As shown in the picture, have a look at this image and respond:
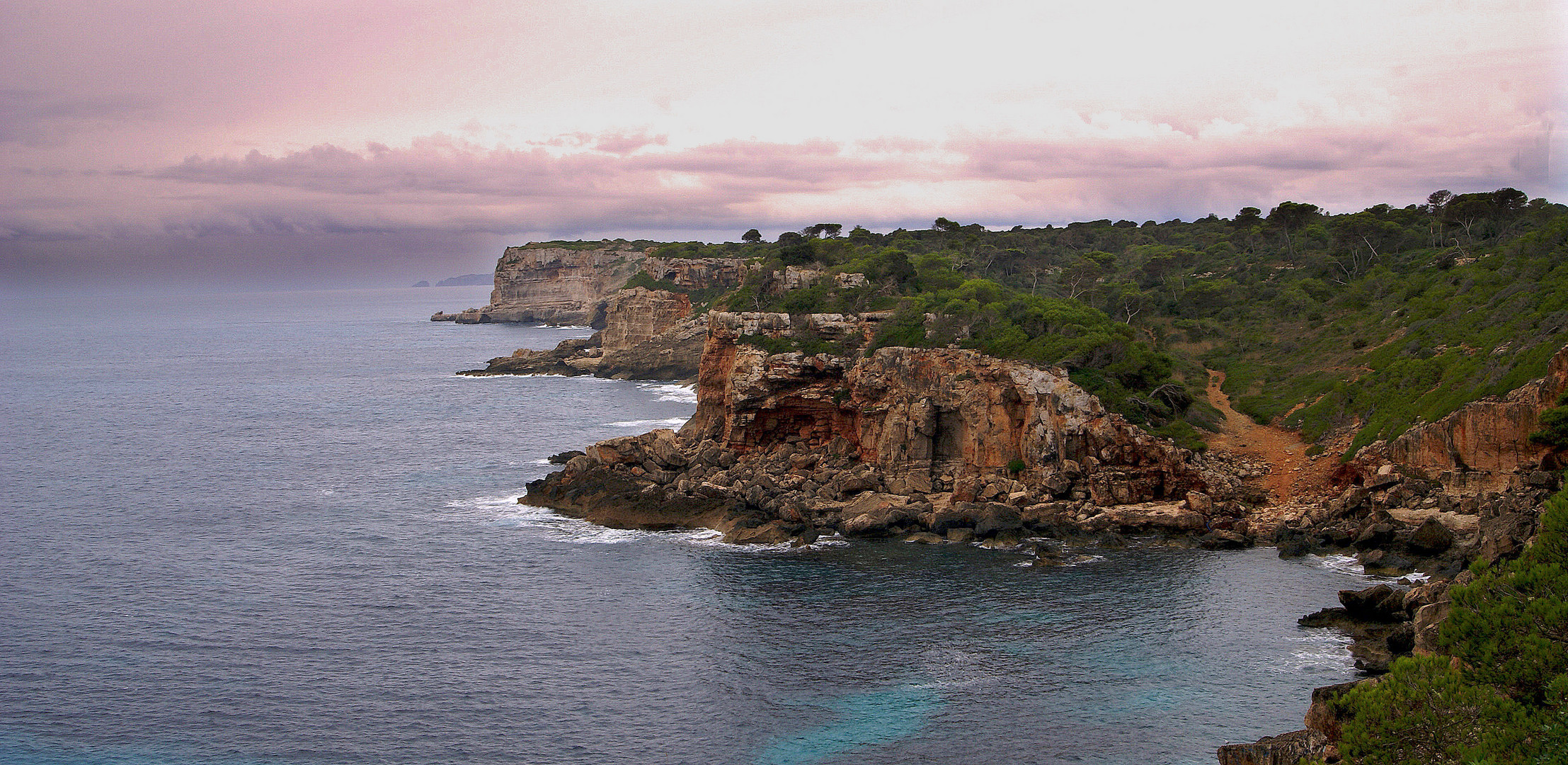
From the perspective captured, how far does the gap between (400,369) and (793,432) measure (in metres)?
82.8

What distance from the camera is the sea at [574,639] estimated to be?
Result: 30031 millimetres

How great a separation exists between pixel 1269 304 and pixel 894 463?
4340 centimetres

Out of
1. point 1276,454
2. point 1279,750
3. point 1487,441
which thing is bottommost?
point 1279,750

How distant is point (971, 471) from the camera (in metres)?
54.3

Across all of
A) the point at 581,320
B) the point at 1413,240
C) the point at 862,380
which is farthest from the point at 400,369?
the point at 1413,240

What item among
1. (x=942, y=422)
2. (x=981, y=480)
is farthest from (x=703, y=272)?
(x=981, y=480)

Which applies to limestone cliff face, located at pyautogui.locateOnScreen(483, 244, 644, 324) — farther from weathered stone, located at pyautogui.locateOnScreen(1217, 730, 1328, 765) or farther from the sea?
weathered stone, located at pyautogui.locateOnScreen(1217, 730, 1328, 765)

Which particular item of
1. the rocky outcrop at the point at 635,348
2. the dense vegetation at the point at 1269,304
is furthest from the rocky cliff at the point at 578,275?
the dense vegetation at the point at 1269,304

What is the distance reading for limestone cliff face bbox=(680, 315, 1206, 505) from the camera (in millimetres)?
50844

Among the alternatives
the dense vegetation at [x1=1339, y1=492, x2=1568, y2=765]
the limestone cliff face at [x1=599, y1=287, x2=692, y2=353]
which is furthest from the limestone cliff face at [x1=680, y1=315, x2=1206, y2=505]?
the limestone cliff face at [x1=599, y1=287, x2=692, y2=353]

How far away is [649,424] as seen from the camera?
8119cm

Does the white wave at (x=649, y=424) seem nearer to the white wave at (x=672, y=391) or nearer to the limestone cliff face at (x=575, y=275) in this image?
the white wave at (x=672, y=391)

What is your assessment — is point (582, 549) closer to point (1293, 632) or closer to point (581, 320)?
point (1293, 632)

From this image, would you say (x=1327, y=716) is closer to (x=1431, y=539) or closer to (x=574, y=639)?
(x=1431, y=539)
